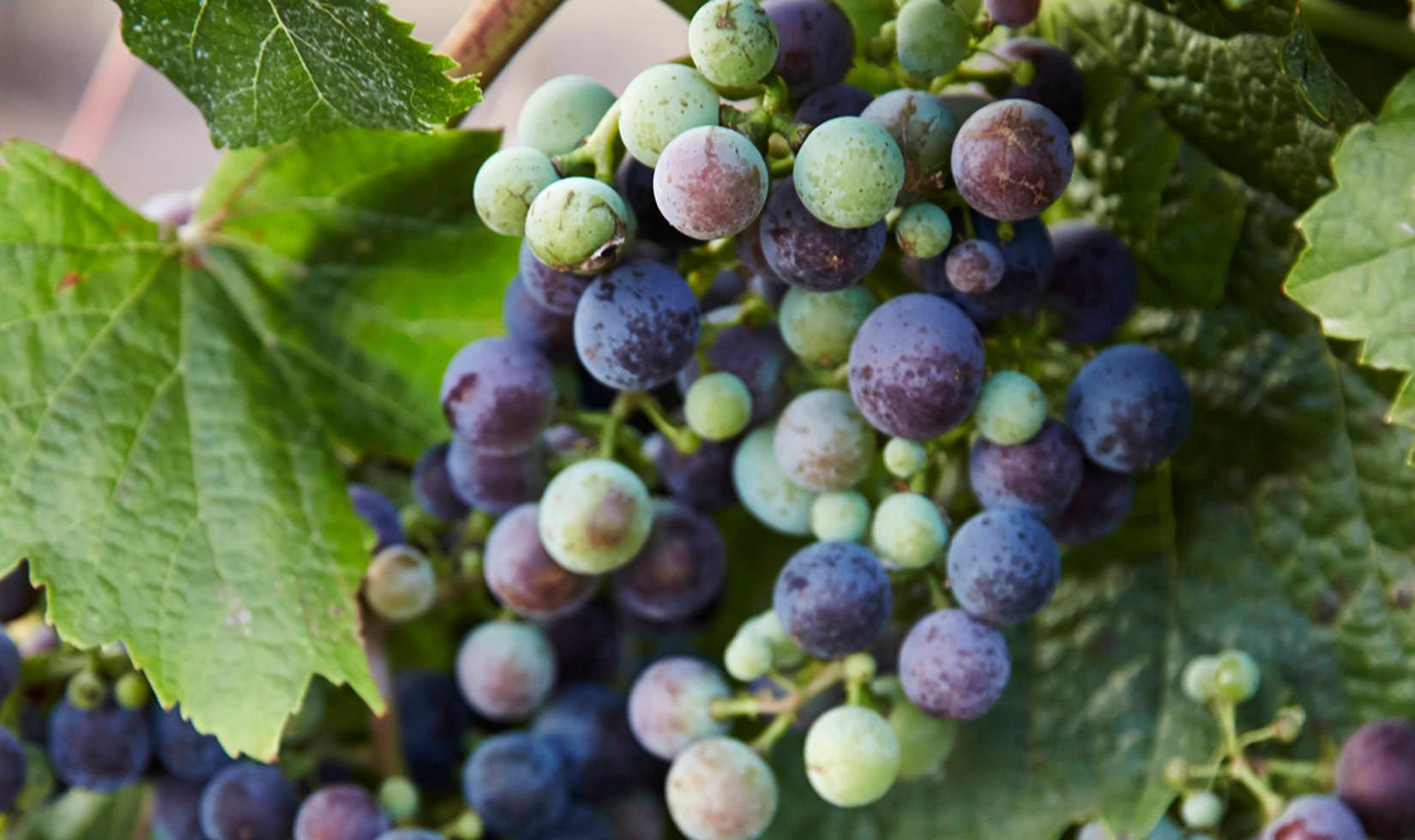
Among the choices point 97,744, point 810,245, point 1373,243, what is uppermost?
point 1373,243

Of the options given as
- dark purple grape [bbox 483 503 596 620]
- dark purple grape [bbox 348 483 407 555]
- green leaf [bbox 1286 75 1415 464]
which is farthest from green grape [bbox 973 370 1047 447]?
dark purple grape [bbox 348 483 407 555]

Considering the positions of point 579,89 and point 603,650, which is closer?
point 579,89

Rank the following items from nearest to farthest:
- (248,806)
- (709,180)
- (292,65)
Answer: (709,180) → (292,65) → (248,806)

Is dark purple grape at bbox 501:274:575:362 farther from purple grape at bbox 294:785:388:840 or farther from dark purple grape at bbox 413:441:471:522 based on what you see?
purple grape at bbox 294:785:388:840

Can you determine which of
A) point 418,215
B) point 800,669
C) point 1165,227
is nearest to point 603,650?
point 800,669

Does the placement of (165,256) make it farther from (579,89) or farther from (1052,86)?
(1052,86)

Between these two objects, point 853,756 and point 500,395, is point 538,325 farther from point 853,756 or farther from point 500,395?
point 853,756


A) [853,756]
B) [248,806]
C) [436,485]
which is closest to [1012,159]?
[853,756]
